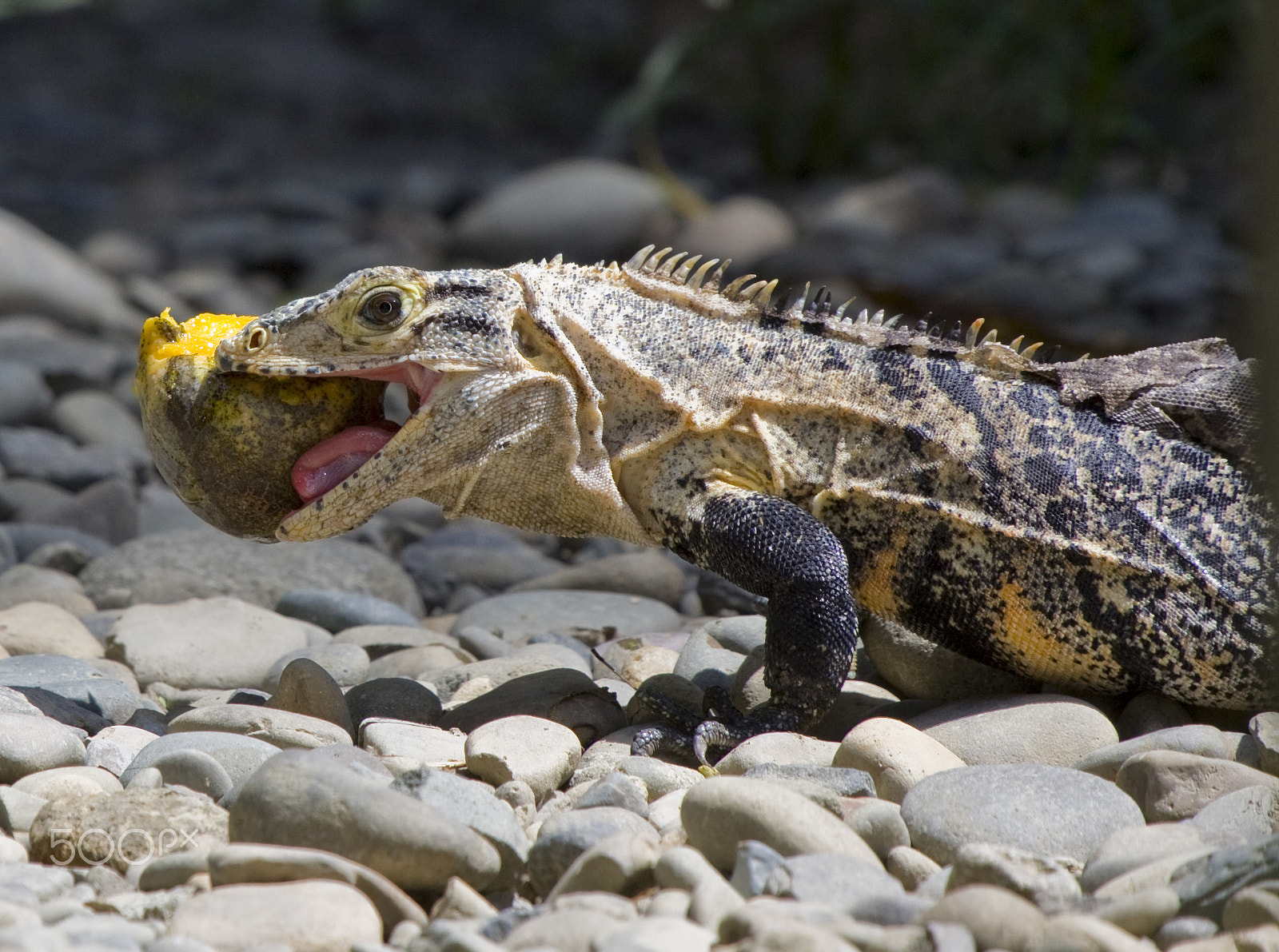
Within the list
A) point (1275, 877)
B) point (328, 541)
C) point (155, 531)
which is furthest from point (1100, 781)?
point (155, 531)

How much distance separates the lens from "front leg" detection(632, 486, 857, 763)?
4535mm

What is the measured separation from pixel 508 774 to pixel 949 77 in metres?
14.7

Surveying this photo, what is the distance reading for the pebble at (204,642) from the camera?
17.9 feet

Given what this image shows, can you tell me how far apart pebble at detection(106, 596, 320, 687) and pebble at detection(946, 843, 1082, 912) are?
303 centimetres

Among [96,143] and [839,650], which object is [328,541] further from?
[96,143]

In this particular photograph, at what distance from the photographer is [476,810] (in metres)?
3.67

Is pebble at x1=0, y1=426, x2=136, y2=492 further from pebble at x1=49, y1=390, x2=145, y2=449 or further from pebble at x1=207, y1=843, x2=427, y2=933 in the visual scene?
pebble at x1=207, y1=843, x2=427, y2=933

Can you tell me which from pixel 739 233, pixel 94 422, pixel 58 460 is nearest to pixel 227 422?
pixel 58 460

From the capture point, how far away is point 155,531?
7621 mm

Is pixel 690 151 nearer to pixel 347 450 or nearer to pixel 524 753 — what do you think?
pixel 347 450

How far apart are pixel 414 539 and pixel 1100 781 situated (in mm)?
4810

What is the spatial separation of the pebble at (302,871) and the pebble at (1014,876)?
1.30 meters

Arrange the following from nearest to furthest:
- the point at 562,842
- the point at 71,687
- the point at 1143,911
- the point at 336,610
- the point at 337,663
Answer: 1. the point at 1143,911
2. the point at 562,842
3. the point at 71,687
4. the point at 337,663
5. the point at 336,610

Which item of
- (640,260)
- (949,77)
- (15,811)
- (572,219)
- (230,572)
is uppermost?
(949,77)
